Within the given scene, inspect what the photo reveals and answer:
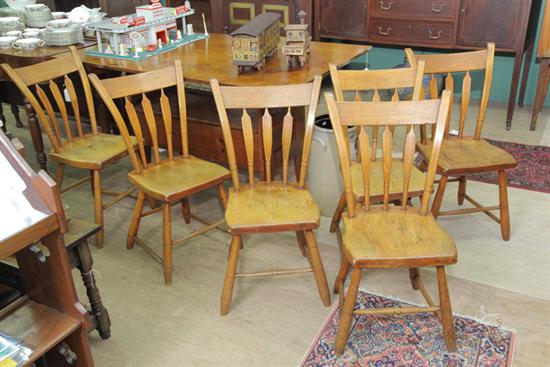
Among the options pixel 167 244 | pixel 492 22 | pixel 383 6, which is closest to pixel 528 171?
pixel 492 22

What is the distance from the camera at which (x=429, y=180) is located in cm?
195

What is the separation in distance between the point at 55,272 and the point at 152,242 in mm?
1159

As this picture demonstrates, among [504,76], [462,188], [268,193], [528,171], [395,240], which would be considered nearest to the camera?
[395,240]

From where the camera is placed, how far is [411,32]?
13.3 feet

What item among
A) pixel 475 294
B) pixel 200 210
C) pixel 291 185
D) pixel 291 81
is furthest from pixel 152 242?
pixel 475 294

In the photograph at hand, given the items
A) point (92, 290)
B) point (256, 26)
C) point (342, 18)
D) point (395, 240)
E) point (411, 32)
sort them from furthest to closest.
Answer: point (342, 18), point (411, 32), point (256, 26), point (92, 290), point (395, 240)

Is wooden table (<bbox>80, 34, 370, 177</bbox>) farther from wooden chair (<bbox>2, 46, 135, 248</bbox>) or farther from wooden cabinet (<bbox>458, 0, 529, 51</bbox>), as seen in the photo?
wooden cabinet (<bbox>458, 0, 529, 51</bbox>)

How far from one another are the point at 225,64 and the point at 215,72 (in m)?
0.16

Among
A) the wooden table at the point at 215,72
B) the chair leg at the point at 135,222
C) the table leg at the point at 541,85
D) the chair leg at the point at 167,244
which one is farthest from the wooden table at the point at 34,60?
the table leg at the point at 541,85

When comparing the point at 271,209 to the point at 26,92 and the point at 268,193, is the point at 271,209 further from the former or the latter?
the point at 26,92

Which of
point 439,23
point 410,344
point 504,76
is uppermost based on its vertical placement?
point 439,23

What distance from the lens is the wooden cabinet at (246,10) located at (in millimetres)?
4340

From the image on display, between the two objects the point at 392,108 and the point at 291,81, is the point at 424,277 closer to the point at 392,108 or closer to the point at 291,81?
the point at 392,108

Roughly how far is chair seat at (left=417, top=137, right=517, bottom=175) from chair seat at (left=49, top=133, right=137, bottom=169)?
1489 millimetres
